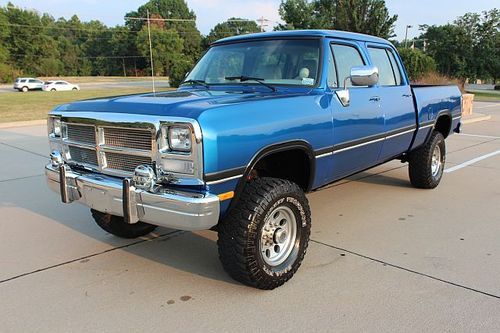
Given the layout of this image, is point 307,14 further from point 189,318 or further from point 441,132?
point 189,318

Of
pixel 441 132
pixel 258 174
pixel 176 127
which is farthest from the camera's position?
pixel 441 132

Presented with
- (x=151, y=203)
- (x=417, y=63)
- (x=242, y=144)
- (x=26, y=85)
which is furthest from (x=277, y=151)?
(x=26, y=85)

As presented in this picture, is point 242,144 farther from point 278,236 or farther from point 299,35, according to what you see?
point 299,35

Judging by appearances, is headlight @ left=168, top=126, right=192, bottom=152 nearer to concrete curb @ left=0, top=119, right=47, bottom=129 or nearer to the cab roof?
the cab roof

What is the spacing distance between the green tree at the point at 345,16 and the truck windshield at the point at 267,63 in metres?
32.8

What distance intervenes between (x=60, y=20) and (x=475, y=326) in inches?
4699

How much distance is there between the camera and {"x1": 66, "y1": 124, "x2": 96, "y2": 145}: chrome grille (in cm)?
349

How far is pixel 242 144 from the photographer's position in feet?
10.1

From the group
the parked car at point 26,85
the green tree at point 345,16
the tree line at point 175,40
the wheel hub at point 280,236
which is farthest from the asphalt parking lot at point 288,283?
the parked car at point 26,85

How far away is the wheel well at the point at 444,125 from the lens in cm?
666

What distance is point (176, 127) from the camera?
291 centimetres

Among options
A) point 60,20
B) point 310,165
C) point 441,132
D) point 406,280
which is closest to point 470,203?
point 441,132

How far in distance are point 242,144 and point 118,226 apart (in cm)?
194

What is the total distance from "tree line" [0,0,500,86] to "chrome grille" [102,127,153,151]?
7.30m
